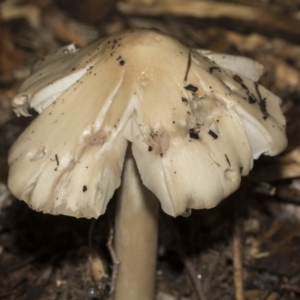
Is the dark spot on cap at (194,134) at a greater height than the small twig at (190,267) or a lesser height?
greater

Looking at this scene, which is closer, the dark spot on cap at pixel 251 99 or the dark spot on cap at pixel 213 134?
the dark spot on cap at pixel 213 134

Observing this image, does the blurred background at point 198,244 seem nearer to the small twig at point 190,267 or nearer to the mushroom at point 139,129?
the small twig at point 190,267

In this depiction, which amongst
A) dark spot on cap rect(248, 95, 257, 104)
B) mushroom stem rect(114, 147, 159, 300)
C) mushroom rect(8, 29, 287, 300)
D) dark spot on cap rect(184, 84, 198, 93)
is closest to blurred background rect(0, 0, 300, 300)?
mushroom stem rect(114, 147, 159, 300)

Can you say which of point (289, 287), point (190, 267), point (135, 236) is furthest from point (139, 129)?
point (289, 287)

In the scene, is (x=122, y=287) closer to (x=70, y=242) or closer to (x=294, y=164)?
(x=70, y=242)

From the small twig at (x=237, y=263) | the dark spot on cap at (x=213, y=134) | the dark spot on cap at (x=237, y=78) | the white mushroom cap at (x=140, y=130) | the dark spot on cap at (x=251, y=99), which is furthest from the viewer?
the small twig at (x=237, y=263)

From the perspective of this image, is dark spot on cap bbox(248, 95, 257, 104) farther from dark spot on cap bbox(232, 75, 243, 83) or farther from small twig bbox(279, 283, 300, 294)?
small twig bbox(279, 283, 300, 294)

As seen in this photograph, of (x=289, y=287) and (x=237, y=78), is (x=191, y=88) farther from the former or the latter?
(x=289, y=287)

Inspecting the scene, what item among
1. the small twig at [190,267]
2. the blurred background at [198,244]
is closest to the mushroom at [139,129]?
the small twig at [190,267]
